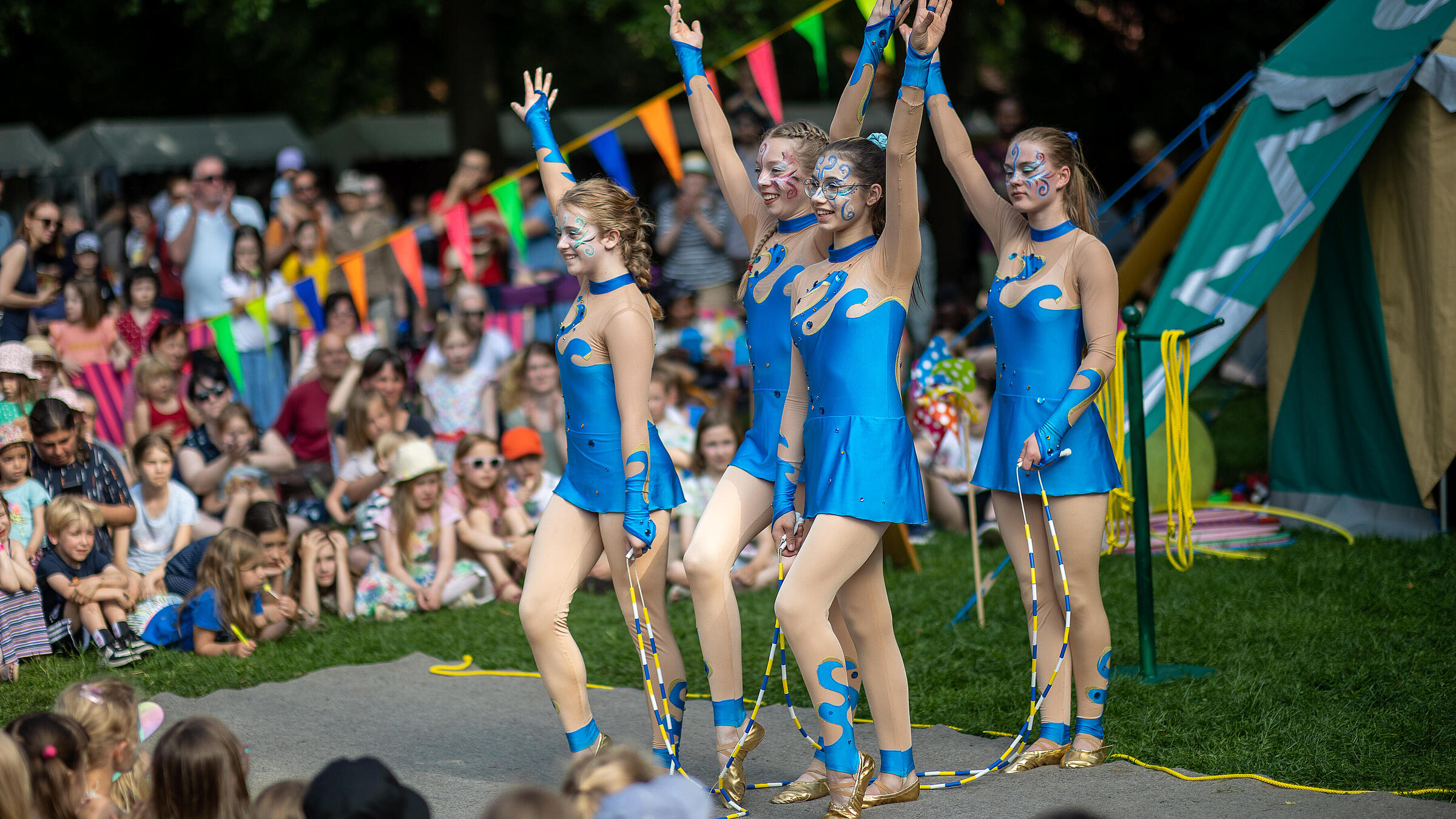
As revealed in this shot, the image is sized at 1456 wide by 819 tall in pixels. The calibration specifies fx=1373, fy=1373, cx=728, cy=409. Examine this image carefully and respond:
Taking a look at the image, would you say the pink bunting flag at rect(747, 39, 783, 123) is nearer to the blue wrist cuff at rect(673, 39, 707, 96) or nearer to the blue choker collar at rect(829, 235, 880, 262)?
the blue wrist cuff at rect(673, 39, 707, 96)

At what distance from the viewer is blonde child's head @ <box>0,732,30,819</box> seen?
2988mm

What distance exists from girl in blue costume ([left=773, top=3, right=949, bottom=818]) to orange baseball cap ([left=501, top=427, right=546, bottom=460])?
153 inches

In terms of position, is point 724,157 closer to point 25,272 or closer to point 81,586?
point 81,586

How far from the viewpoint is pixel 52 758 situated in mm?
3227

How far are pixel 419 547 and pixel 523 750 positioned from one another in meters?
2.49

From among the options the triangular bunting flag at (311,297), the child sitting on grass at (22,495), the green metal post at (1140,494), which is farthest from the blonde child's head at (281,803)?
the triangular bunting flag at (311,297)

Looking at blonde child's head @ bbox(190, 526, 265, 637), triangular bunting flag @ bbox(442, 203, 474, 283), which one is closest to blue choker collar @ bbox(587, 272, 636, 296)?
blonde child's head @ bbox(190, 526, 265, 637)

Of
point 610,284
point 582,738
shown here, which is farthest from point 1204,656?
point 610,284

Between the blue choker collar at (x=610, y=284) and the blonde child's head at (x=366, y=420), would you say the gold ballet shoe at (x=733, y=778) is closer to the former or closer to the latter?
the blue choker collar at (x=610, y=284)

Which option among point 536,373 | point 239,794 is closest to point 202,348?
point 536,373

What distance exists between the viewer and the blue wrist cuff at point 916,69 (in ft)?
12.6

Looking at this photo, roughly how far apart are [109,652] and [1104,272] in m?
4.64

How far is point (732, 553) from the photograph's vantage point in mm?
4250

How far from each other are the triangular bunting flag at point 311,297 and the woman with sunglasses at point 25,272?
155 cm
